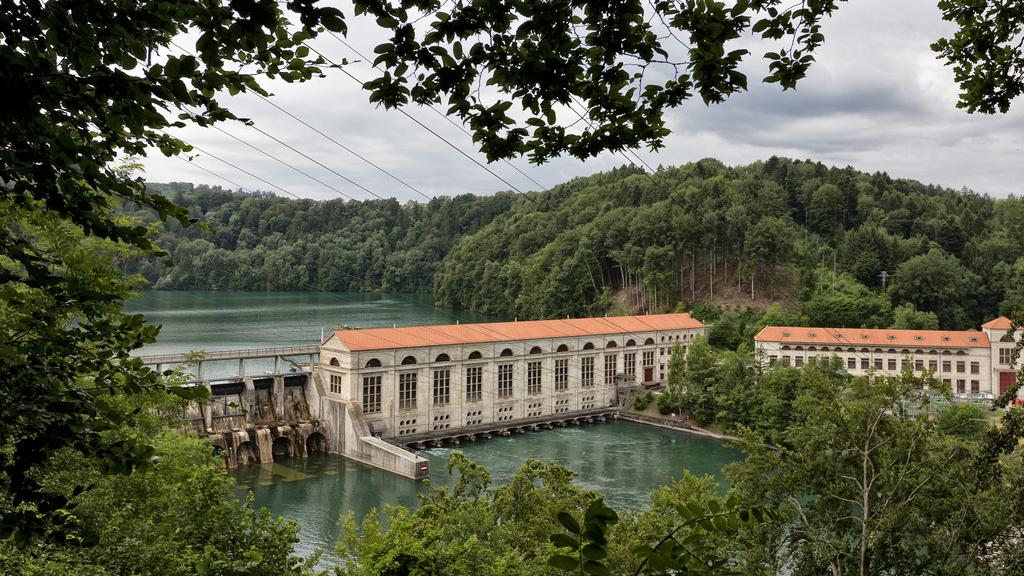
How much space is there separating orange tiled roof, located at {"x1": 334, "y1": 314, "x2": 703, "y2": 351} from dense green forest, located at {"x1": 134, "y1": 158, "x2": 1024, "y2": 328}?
972cm

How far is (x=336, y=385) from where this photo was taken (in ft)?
118

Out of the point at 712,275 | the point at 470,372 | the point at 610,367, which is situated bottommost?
the point at 610,367

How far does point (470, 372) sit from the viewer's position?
129 feet

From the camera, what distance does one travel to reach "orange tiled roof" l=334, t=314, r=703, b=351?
119 ft

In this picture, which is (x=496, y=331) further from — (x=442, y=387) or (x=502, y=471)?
(x=502, y=471)

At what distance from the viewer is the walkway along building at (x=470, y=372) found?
3512cm

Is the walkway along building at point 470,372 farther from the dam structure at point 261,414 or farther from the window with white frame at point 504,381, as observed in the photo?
the dam structure at point 261,414

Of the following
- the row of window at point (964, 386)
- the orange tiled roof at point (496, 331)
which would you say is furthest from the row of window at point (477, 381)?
the row of window at point (964, 386)

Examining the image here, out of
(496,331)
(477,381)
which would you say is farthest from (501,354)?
(477,381)

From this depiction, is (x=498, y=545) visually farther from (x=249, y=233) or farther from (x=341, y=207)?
(x=341, y=207)

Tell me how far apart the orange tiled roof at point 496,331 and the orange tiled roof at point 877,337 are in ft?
20.3

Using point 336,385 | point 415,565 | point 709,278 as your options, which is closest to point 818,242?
point 709,278

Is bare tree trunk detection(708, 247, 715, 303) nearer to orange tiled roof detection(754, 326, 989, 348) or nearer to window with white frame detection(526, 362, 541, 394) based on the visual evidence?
orange tiled roof detection(754, 326, 989, 348)

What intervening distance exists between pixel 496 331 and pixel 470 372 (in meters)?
3.12
